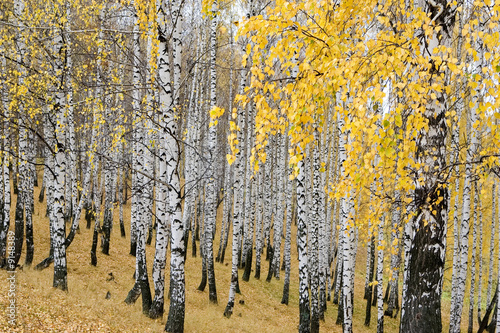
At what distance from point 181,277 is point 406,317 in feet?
14.9

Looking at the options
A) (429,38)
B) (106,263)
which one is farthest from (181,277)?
(106,263)

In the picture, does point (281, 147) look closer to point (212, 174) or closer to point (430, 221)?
point (212, 174)

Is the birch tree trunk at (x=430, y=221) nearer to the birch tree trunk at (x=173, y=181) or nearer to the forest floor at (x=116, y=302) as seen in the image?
the birch tree trunk at (x=173, y=181)

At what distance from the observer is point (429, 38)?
14.4ft

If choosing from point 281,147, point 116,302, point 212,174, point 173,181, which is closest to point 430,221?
point 173,181

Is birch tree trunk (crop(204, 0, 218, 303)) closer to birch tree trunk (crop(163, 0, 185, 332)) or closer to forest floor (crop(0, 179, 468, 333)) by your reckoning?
forest floor (crop(0, 179, 468, 333))

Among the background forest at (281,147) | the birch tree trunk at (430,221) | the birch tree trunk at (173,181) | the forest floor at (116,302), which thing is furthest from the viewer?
the birch tree trunk at (173,181)

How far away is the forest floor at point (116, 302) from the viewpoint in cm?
724

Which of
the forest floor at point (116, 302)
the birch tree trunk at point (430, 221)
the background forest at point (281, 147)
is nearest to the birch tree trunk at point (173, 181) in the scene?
the background forest at point (281, 147)

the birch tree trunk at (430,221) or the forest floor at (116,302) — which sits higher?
the birch tree trunk at (430,221)

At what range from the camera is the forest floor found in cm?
A: 724

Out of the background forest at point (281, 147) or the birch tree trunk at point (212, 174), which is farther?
the birch tree trunk at point (212, 174)

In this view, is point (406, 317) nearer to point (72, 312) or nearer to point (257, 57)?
point (257, 57)

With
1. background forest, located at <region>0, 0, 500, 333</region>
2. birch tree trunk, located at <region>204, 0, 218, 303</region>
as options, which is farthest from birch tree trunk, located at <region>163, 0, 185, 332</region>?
birch tree trunk, located at <region>204, 0, 218, 303</region>
